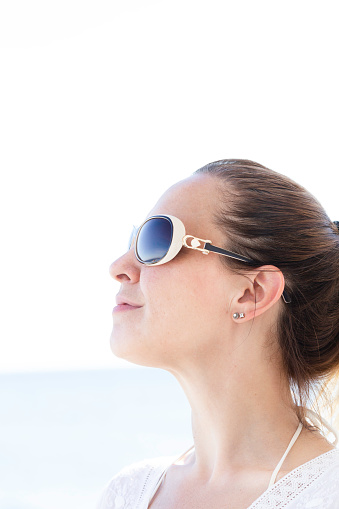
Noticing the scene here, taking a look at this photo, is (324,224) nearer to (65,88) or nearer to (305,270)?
(305,270)

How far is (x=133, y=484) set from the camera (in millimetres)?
1462

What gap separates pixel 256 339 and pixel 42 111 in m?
17.7

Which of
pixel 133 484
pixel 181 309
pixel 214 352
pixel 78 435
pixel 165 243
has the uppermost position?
pixel 165 243

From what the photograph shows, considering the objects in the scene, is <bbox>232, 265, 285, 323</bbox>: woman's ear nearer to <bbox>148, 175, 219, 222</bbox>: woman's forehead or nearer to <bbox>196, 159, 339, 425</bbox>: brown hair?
<bbox>196, 159, 339, 425</bbox>: brown hair

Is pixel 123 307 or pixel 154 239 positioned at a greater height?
pixel 154 239

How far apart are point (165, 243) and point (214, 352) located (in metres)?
0.28

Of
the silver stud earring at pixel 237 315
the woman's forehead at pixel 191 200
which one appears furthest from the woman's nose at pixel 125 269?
the silver stud earring at pixel 237 315

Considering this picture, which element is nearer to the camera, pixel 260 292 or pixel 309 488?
pixel 309 488

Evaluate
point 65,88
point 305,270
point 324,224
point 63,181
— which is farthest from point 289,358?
point 63,181

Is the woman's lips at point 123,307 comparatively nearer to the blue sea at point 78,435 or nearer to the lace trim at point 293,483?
the lace trim at point 293,483

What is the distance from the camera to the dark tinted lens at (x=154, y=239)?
1.36m

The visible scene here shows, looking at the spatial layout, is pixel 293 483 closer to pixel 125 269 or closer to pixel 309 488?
pixel 309 488

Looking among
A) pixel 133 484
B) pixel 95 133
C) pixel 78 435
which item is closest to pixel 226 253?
pixel 133 484

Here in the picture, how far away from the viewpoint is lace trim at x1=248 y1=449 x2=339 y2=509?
1.12m
